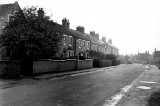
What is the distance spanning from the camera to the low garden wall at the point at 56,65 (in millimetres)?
19734

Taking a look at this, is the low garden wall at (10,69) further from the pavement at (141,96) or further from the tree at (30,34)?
the pavement at (141,96)

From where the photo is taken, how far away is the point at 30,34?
18.5 m

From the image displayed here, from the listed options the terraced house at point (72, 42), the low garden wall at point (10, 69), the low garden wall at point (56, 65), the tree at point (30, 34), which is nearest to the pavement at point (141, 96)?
the low garden wall at point (10, 69)

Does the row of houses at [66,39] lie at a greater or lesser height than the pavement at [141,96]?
greater

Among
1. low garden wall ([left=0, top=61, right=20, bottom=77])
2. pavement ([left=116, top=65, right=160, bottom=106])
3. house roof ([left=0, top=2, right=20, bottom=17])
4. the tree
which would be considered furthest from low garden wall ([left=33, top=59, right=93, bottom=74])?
house roof ([left=0, top=2, right=20, bottom=17])

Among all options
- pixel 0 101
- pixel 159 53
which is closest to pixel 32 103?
pixel 0 101

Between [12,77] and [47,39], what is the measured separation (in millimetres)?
5383

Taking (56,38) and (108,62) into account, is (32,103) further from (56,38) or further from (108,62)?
(108,62)

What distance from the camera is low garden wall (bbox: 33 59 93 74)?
19734 mm

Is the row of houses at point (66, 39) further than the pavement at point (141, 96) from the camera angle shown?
Yes

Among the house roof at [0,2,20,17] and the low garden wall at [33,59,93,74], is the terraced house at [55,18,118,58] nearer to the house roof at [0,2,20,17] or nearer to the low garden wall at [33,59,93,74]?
the low garden wall at [33,59,93,74]

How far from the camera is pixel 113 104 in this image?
815 centimetres

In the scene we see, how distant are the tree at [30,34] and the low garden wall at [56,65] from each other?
45.4 inches

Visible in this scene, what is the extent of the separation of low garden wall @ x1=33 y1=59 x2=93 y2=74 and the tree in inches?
45.4
